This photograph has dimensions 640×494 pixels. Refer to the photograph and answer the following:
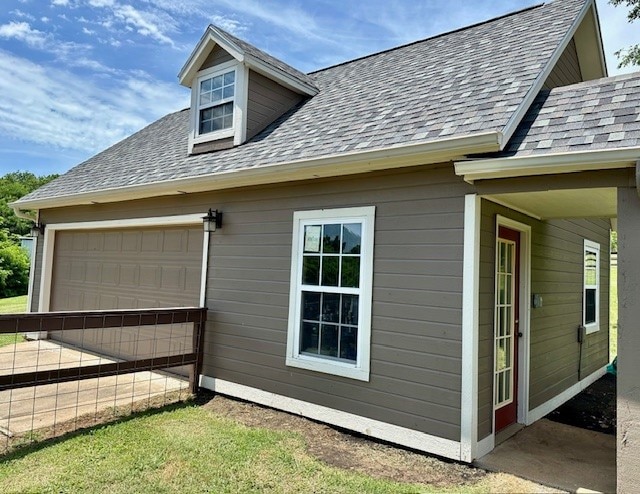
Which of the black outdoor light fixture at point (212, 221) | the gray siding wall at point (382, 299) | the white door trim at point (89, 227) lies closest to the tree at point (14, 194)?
the white door trim at point (89, 227)

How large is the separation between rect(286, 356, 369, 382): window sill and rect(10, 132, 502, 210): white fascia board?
6.54 ft

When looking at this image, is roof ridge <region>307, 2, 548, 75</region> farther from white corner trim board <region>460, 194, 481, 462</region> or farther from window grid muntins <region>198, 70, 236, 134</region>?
white corner trim board <region>460, 194, 481, 462</region>

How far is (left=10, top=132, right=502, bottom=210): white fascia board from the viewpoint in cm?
356

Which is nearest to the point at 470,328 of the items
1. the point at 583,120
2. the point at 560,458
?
the point at 560,458

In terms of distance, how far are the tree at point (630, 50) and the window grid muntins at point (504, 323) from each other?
34.2 feet

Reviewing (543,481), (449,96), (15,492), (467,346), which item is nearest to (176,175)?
(449,96)

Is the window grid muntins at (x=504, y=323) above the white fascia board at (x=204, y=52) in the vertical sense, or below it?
below

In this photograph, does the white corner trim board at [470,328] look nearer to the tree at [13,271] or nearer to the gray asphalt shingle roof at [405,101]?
the gray asphalt shingle roof at [405,101]

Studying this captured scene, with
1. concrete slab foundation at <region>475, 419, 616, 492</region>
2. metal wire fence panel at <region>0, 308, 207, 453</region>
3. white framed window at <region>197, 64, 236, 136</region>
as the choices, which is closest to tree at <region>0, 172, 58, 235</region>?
metal wire fence panel at <region>0, 308, 207, 453</region>

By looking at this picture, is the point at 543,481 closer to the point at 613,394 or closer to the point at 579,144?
the point at 579,144

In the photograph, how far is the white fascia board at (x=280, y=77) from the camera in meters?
6.41

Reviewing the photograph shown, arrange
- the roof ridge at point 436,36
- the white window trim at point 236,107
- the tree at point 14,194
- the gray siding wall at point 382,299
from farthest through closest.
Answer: the tree at point 14,194 → the roof ridge at point 436,36 → the white window trim at point 236,107 → the gray siding wall at point 382,299

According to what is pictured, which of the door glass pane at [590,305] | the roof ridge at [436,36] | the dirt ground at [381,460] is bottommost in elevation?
the dirt ground at [381,460]

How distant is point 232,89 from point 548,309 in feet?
18.1
